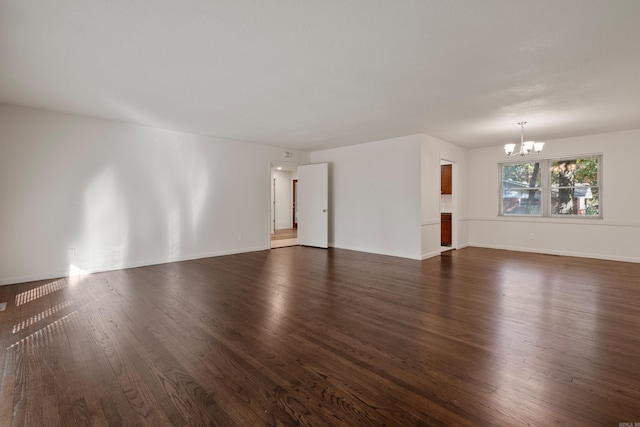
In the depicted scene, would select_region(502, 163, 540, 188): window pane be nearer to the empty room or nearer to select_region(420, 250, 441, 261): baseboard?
the empty room

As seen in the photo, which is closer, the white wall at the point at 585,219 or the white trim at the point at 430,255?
the white wall at the point at 585,219

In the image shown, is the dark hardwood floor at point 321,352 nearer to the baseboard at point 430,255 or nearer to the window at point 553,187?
the baseboard at point 430,255

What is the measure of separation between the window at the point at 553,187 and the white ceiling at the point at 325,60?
1.63m

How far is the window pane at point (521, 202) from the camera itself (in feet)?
21.9

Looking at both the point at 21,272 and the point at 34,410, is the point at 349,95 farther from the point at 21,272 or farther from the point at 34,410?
the point at 21,272

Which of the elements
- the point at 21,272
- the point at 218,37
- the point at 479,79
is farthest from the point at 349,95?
the point at 21,272

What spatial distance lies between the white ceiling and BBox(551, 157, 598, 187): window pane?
59.4 inches

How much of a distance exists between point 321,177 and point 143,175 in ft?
12.2

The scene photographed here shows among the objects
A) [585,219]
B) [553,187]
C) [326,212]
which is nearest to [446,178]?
[553,187]

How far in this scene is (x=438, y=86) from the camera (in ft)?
10.9

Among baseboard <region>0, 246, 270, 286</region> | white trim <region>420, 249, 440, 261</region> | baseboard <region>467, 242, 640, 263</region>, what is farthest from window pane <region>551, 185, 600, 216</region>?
baseboard <region>0, 246, 270, 286</region>

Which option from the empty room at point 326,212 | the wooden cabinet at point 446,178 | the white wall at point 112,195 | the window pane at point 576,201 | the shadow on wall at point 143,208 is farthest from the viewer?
the wooden cabinet at point 446,178

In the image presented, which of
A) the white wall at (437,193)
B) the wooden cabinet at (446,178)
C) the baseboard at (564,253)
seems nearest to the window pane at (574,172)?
the baseboard at (564,253)

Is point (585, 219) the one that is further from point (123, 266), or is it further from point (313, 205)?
point (123, 266)
